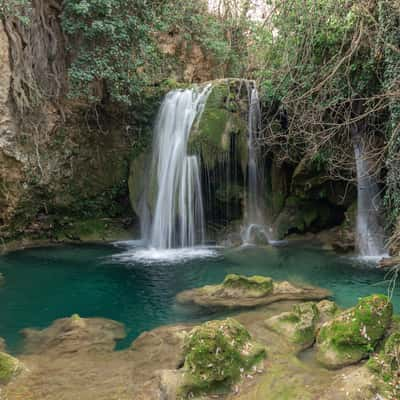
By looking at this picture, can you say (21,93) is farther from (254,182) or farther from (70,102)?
(254,182)

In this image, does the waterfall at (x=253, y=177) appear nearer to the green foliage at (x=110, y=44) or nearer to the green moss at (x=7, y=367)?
the green foliage at (x=110, y=44)

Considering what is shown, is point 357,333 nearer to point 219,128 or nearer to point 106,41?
point 219,128

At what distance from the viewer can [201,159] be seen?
10828mm

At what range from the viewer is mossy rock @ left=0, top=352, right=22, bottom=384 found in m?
3.97

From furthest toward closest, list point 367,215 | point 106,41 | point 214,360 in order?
point 106,41
point 367,215
point 214,360

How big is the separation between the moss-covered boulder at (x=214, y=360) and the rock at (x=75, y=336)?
154 centimetres

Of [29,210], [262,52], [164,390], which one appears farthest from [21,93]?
[164,390]

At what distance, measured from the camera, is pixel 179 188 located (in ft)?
35.5

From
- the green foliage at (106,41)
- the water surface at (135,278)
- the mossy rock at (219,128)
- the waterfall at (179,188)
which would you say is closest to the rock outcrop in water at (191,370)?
the water surface at (135,278)

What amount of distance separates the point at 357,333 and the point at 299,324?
76cm

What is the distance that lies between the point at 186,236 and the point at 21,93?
210 inches

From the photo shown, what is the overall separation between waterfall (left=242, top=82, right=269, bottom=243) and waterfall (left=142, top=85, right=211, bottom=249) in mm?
1243

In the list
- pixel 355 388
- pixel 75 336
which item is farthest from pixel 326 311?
pixel 75 336

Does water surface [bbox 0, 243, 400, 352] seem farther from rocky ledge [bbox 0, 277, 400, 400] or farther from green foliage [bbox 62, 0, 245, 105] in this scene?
green foliage [bbox 62, 0, 245, 105]
